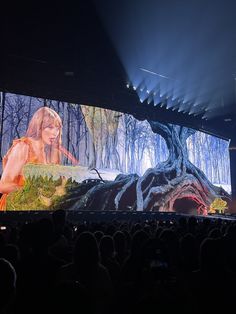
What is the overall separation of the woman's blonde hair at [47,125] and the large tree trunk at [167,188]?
9.16 ft

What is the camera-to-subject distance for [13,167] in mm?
15820

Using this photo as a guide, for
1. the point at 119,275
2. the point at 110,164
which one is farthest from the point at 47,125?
the point at 119,275

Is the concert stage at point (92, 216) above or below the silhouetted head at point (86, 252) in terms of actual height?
below

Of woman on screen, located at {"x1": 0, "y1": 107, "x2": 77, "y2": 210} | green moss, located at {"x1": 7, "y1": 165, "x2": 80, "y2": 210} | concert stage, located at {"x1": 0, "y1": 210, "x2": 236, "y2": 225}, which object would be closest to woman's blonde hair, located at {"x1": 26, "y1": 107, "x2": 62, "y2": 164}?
woman on screen, located at {"x1": 0, "y1": 107, "x2": 77, "y2": 210}

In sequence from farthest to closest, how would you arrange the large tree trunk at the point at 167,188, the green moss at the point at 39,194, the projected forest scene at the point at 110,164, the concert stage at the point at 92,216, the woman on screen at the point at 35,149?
the large tree trunk at the point at 167,188, the projected forest scene at the point at 110,164, the green moss at the point at 39,194, the woman on screen at the point at 35,149, the concert stage at the point at 92,216

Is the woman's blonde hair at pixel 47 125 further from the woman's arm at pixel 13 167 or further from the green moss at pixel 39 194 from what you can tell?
the green moss at pixel 39 194

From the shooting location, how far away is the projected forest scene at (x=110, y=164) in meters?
16.2

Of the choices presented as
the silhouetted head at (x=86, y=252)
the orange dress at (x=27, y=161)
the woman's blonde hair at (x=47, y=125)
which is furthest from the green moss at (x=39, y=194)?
the silhouetted head at (x=86, y=252)

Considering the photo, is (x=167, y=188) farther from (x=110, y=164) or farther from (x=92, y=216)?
(x=92, y=216)

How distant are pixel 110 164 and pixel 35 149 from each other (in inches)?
175

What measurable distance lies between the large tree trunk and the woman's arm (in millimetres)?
3445

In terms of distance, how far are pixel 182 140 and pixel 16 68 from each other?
38.7 feet

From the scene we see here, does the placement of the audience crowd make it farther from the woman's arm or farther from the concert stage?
the woman's arm

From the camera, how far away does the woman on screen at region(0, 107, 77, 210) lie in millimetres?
15656
